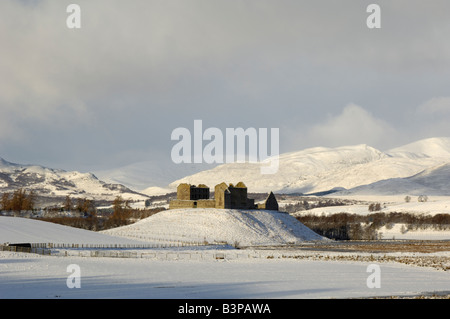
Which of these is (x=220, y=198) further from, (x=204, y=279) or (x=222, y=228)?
(x=204, y=279)

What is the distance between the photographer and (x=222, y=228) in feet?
384

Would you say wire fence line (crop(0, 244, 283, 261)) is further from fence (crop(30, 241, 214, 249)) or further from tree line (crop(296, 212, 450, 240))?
tree line (crop(296, 212, 450, 240))

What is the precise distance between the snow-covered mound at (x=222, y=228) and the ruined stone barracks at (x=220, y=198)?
3.38 meters

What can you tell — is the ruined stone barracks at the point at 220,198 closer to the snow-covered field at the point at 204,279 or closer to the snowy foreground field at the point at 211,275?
the snowy foreground field at the point at 211,275

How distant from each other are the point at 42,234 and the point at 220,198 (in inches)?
1788

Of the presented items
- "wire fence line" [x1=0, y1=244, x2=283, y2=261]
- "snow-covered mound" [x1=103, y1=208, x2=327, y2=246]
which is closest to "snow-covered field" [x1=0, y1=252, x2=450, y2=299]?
"wire fence line" [x1=0, y1=244, x2=283, y2=261]

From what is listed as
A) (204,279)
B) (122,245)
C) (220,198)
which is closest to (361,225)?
(220,198)

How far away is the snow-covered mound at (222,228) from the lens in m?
113

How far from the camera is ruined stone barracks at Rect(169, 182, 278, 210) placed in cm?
13088

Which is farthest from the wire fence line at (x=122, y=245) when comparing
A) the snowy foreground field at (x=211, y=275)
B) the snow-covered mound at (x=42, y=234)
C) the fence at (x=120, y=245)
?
the snow-covered mound at (x=42, y=234)

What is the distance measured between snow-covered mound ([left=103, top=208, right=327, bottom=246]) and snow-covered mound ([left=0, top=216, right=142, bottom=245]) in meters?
11.2
